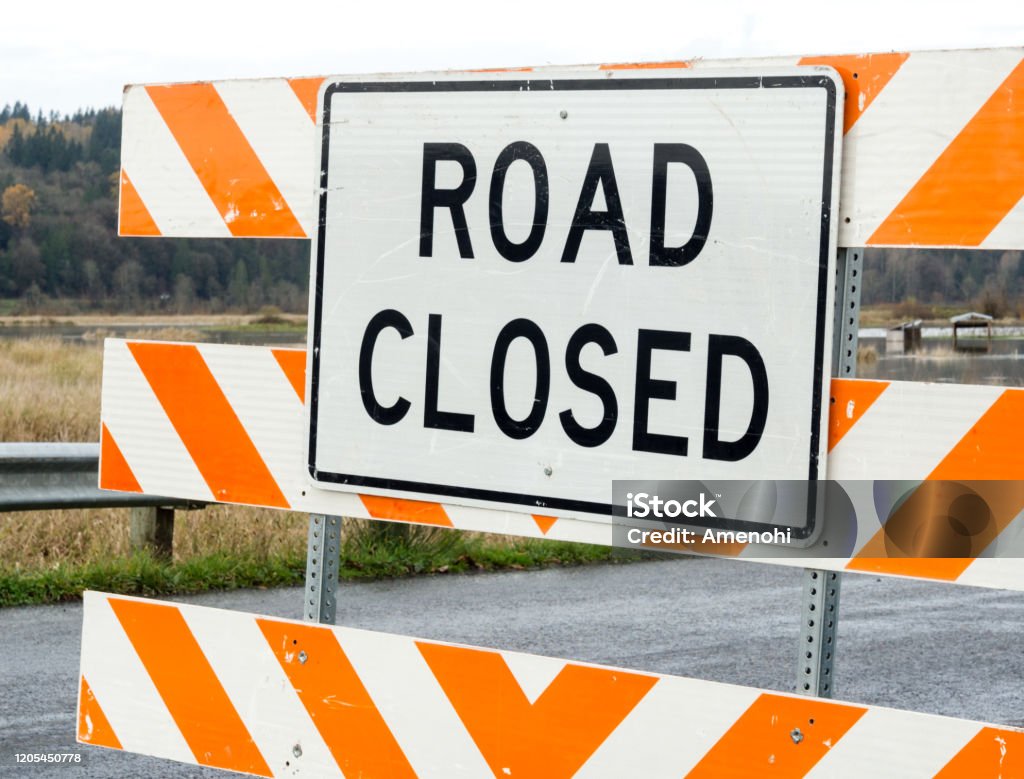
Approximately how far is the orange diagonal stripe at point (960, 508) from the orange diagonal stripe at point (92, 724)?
1830mm

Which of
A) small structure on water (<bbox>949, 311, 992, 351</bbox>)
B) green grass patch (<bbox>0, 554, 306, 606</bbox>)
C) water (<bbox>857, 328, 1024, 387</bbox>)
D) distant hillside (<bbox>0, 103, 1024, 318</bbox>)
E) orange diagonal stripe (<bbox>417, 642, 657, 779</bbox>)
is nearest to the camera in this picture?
orange diagonal stripe (<bbox>417, 642, 657, 779</bbox>)

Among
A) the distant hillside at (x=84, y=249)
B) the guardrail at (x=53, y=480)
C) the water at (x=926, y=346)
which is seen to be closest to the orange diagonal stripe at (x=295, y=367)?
the guardrail at (x=53, y=480)

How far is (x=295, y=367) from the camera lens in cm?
317

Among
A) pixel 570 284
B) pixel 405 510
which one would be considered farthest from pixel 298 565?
pixel 570 284

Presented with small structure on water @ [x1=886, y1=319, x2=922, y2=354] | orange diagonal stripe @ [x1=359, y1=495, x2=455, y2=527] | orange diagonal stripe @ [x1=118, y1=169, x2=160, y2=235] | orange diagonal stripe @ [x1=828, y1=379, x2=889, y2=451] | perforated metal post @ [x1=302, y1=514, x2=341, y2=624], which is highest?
small structure on water @ [x1=886, y1=319, x2=922, y2=354]

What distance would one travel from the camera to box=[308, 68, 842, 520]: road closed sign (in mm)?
2674

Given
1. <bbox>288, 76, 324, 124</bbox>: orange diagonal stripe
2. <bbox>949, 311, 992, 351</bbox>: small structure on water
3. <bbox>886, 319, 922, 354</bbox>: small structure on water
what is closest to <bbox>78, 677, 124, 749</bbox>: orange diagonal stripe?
<bbox>288, 76, 324, 124</bbox>: orange diagonal stripe

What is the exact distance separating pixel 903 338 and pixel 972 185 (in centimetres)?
3863

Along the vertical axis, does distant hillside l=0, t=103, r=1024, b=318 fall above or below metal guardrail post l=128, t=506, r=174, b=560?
above

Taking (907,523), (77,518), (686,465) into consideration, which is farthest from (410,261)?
(77,518)

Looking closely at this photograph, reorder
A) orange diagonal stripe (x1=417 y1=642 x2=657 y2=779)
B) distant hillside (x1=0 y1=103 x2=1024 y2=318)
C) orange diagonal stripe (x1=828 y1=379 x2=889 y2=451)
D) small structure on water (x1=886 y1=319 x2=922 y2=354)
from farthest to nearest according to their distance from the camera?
distant hillside (x1=0 y1=103 x2=1024 y2=318) < small structure on water (x1=886 y1=319 x2=922 y2=354) < orange diagonal stripe (x1=417 y1=642 x2=657 y2=779) < orange diagonal stripe (x1=828 y1=379 x2=889 y2=451)

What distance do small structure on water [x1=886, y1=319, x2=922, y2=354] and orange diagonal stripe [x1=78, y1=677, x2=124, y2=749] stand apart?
1429 inches

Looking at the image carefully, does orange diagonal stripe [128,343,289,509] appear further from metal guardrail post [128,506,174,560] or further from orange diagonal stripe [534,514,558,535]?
metal guardrail post [128,506,174,560]

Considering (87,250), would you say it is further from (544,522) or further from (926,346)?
(544,522)
